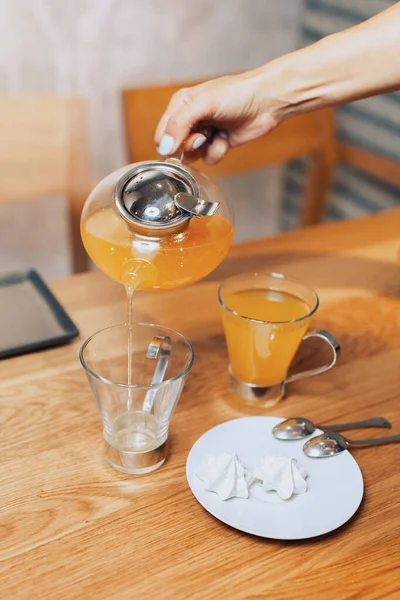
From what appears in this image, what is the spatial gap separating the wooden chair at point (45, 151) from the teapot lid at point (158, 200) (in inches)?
29.3

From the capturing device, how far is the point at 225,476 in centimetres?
73

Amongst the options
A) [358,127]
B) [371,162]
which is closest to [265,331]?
[371,162]

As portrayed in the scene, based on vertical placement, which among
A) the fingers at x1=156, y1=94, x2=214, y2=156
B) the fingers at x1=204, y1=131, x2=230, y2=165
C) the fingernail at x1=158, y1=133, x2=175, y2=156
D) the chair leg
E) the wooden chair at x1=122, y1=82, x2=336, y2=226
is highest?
the fingers at x1=156, y1=94, x2=214, y2=156

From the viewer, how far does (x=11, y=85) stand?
80.1 inches

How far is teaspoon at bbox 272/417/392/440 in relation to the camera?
816 mm

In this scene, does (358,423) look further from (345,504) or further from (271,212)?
(271,212)

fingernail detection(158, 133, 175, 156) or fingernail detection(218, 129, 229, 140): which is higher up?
fingernail detection(158, 133, 175, 156)

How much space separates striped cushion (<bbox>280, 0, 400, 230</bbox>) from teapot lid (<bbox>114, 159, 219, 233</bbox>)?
5.07ft

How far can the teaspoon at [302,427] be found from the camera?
0.82m

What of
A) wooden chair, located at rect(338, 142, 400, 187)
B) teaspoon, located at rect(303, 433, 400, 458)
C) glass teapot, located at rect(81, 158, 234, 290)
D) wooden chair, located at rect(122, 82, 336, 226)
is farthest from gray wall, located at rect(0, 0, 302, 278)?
teaspoon, located at rect(303, 433, 400, 458)

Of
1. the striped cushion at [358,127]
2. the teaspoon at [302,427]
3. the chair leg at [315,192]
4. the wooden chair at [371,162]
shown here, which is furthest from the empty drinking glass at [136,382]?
the striped cushion at [358,127]

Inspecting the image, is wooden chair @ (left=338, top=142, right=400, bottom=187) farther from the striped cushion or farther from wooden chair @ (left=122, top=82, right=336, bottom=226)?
wooden chair @ (left=122, top=82, right=336, bottom=226)

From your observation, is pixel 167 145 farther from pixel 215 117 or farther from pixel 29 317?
pixel 29 317

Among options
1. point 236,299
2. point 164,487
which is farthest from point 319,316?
point 164,487
